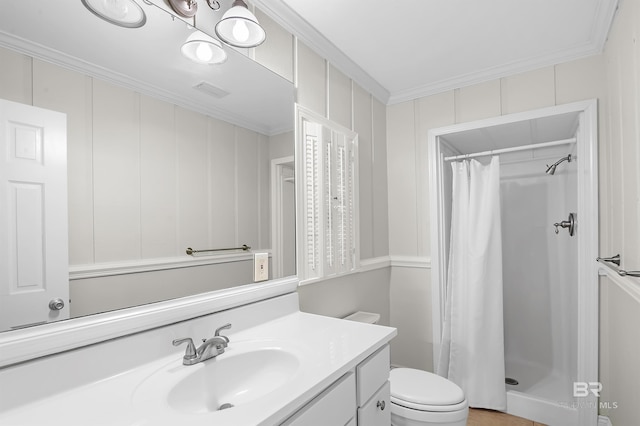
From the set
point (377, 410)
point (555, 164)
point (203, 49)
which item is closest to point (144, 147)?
point (203, 49)

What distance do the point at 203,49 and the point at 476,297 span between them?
6.84 feet

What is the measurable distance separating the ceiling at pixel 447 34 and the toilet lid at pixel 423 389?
1.82 m

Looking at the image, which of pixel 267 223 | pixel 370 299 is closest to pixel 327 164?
pixel 267 223

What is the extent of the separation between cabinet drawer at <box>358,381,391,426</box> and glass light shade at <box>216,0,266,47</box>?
56.2 inches

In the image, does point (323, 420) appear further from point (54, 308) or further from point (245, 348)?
point (54, 308)

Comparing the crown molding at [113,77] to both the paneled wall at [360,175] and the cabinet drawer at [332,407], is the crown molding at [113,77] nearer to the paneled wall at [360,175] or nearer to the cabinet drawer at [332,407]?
the paneled wall at [360,175]

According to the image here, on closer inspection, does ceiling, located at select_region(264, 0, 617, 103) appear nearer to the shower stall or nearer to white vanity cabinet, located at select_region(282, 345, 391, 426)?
the shower stall

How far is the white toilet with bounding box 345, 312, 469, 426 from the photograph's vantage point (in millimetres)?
1532

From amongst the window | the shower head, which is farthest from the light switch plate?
the shower head

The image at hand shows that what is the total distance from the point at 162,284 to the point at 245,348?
358 millimetres

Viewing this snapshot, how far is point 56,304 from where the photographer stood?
2.96 feet

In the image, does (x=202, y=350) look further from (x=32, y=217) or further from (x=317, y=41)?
(x=317, y=41)

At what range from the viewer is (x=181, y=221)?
3.92 ft

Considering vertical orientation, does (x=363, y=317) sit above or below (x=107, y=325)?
below
